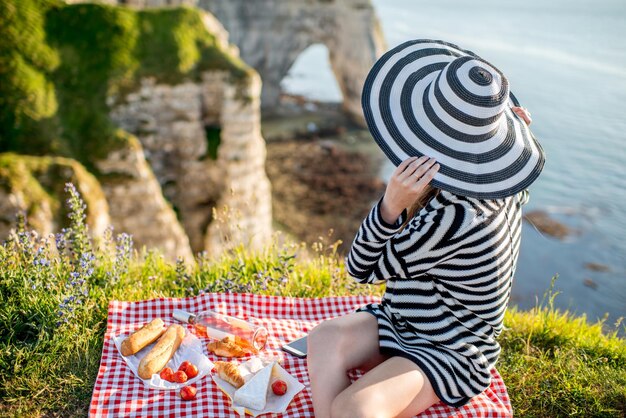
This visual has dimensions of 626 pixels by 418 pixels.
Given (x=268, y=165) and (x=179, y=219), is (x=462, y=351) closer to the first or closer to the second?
(x=179, y=219)

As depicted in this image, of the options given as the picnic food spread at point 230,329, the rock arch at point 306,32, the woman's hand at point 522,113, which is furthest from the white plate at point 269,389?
the rock arch at point 306,32

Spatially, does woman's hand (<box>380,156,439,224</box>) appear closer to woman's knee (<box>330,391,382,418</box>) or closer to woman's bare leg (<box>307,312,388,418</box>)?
woman's bare leg (<box>307,312,388,418</box>)

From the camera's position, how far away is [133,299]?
5.18 metres

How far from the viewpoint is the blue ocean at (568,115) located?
20.6 m

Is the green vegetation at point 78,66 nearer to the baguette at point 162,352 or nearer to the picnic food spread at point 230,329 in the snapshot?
the picnic food spread at point 230,329

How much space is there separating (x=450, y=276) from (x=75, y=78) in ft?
45.7

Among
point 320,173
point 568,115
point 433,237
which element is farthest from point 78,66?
point 568,115

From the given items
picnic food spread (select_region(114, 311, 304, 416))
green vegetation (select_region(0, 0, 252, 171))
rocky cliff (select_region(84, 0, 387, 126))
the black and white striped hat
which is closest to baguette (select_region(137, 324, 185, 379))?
picnic food spread (select_region(114, 311, 304, 416))

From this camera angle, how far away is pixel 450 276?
141 inches

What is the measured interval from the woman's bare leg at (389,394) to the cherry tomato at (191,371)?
3.77 ft

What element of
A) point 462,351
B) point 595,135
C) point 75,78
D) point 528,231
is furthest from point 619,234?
point 462,351

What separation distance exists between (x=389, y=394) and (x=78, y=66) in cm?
1419

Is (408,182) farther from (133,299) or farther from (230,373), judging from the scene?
(133,299)

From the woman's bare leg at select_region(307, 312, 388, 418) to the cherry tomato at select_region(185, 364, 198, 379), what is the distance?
0.87m
